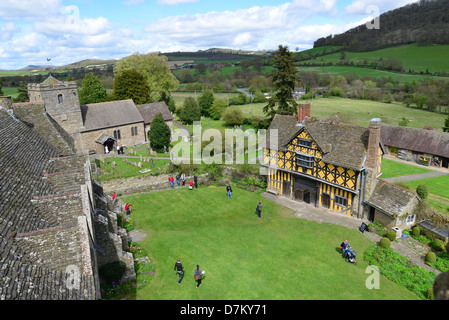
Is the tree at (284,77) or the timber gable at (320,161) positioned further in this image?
the tree at (284,77)

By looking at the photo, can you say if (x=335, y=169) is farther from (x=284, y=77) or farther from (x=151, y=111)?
(x=151, y=111)

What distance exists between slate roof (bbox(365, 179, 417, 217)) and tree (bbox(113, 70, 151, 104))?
45272 millimetres

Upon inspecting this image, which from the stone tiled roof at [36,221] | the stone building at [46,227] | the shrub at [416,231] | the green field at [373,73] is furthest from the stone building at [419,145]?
the green field at [373,73]

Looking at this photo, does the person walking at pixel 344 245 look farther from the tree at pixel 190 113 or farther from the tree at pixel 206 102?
the tree at pixel 206 102

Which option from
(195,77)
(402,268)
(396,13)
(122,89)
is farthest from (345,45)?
(402,268)

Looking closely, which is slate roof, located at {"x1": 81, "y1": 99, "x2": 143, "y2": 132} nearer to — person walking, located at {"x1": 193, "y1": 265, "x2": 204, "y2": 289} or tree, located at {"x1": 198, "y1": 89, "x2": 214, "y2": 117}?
tree, located at {"x1": 198, "y1": 89, "x2": 214, "y2": 117}

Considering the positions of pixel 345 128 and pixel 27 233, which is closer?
pixel 27 233

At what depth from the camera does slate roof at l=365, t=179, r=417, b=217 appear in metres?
21.9

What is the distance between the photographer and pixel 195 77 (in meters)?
141

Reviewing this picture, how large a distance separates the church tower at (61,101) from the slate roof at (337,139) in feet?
91.5

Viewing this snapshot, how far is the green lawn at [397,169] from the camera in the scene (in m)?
35.2

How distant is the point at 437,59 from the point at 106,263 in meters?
124
